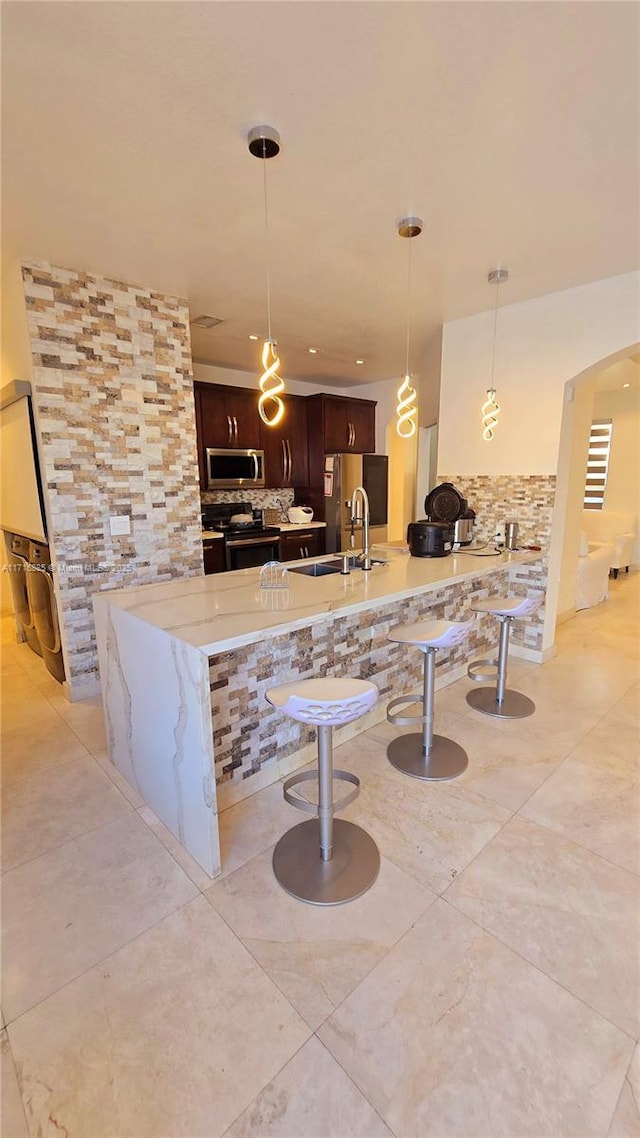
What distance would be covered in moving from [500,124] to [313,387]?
15.7ft

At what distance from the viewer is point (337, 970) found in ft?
4.55

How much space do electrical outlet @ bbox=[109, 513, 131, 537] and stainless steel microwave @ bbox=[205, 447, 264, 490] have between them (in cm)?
170

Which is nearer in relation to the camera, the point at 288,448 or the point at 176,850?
the point at 176,850

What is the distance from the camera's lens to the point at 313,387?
20.6 ft

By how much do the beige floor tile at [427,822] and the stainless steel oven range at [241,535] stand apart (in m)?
2.82

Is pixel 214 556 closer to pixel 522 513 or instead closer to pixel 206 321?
pixel 206 321

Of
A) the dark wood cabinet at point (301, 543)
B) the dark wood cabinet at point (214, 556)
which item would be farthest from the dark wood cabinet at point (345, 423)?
the dark wood cabinet at point (214, 556)

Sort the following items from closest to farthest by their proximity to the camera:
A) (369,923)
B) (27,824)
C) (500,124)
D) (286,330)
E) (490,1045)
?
(490,1045) < (369,923) < (500,124) < (27,824) < (286,330)

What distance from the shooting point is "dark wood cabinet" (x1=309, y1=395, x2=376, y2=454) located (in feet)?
18.2

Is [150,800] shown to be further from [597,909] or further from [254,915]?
[597,909]

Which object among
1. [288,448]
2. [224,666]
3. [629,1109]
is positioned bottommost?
[629,1109]

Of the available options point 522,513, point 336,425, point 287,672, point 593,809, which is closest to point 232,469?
point 336,425

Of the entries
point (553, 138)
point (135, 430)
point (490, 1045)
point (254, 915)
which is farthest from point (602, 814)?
point (135, 430)

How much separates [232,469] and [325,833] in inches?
154
